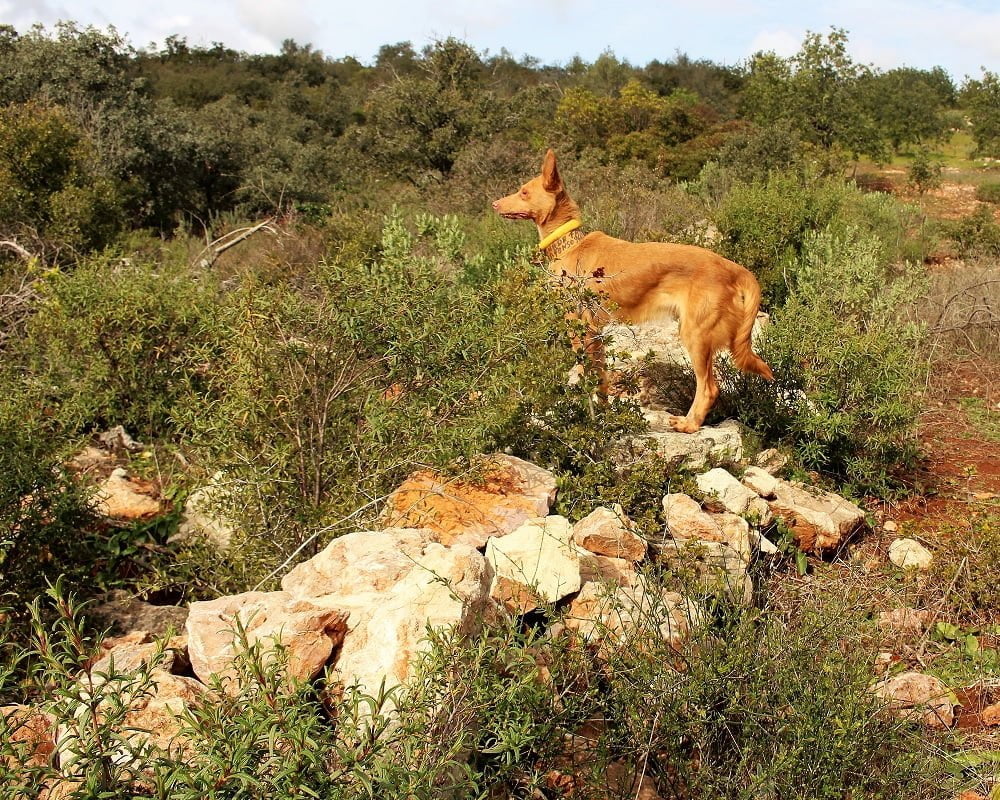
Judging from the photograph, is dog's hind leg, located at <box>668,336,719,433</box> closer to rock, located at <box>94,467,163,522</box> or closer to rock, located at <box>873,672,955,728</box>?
rock, located at <box>873,672,955,728</box>

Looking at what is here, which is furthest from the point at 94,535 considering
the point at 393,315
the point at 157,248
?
the point at 157,248

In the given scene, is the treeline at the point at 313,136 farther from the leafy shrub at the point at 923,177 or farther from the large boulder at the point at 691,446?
the large boulder at the point at 691,446

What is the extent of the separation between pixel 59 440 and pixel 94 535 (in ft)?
1.90

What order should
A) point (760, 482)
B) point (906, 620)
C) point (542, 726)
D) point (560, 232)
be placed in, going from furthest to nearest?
point (560, 232), point (760, 482), point (906, 620), point (542, 726)

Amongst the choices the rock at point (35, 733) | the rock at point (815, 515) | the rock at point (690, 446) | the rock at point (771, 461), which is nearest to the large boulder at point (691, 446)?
the rock at point (690, 446)

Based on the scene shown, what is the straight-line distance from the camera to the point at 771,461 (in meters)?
5.37

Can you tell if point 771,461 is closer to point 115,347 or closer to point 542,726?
point 542,726

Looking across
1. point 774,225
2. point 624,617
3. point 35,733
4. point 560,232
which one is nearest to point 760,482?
point 624,617

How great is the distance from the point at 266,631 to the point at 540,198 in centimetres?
467

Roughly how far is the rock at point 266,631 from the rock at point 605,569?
3.70 ft

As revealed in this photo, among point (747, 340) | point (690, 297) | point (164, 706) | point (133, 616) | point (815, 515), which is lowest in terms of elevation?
point (133, 616)

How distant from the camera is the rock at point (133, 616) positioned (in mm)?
3832

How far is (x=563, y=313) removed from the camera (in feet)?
15.0

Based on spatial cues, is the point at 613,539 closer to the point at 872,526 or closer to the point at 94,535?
the point at 872,526
